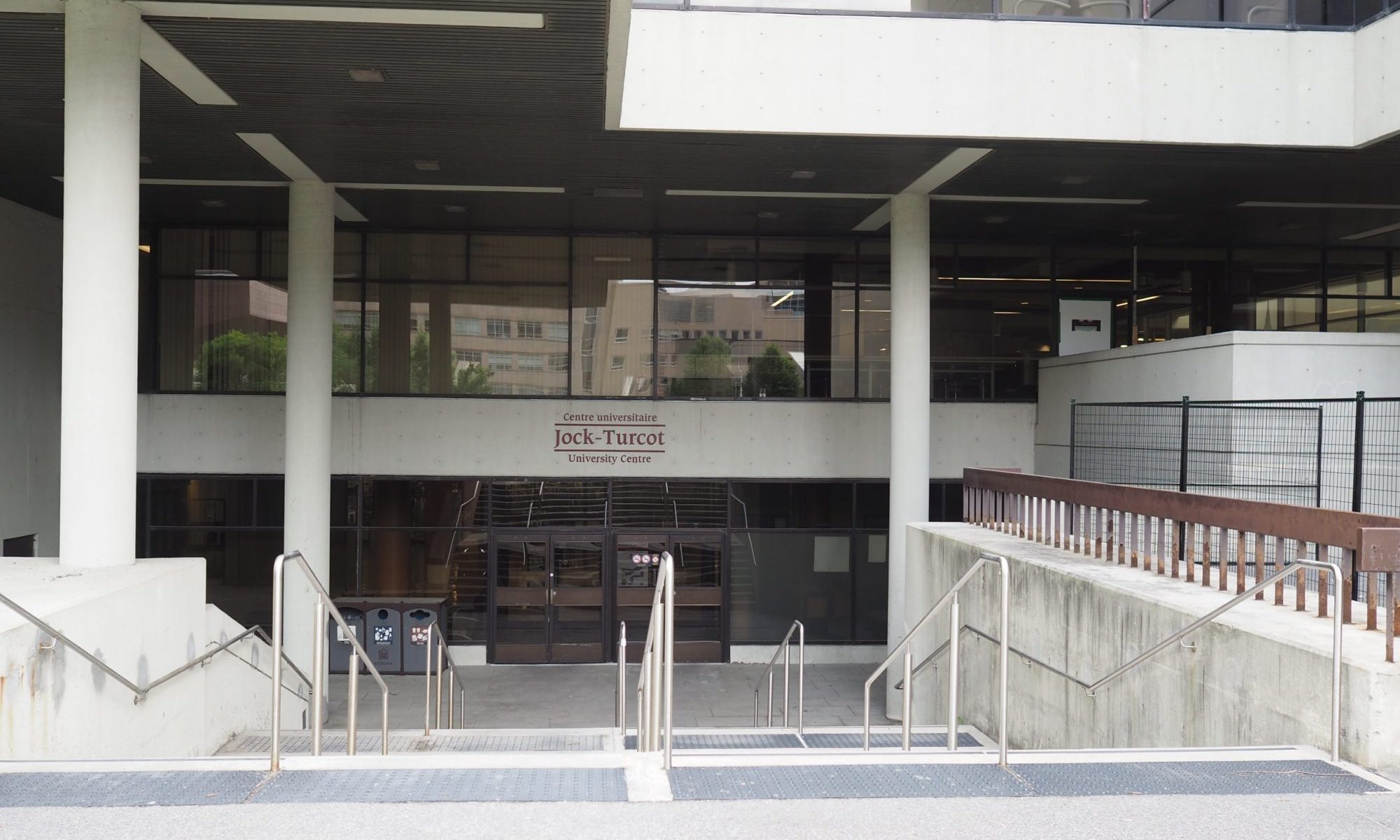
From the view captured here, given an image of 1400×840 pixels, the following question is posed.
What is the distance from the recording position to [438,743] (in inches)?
383

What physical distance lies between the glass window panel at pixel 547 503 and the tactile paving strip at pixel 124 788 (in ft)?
40.4

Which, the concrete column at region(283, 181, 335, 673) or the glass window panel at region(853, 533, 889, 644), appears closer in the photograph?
the concrete column at region(283, 181, 335, 673)

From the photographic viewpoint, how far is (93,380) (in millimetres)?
8617

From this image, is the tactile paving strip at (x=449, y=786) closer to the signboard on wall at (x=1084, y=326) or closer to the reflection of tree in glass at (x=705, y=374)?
the reflection of tree in glass at (x=705, y=374)

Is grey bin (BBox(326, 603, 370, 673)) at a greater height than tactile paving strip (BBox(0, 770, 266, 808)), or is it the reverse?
tactile paving strip (BBox(0, 770, 266, 808))

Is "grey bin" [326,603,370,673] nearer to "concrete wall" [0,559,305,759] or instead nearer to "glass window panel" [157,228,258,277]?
"glass window panel" [157,228,258,277]

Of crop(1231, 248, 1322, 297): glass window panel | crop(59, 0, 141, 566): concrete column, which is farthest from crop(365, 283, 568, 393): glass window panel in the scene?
crop(1231, 248, 1322, 297): glass window panel

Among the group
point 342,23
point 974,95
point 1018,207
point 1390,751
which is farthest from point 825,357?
point 1390,751

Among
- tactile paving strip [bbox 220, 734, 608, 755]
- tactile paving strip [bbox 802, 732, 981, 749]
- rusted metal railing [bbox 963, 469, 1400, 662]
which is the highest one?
rusted metal railing [bbox 963, 469, 1400, 662]

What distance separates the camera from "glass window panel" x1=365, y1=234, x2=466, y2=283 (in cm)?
1717

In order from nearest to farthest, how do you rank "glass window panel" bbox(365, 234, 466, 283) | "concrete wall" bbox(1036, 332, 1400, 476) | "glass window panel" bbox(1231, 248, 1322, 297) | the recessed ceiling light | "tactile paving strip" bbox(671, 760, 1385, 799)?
"tactile paving strip" bbox(671, 760, 1385, 799) < "concrete wall" bbox(1036, 332, 1400, 476) < the recessed ceiling light < "glass window panel" bbox(365, 234, 466, 283) < "glass window panel" bbox(1231, 248, 1322, 297)

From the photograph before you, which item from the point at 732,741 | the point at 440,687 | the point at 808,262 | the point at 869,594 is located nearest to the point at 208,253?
the point at 440,687

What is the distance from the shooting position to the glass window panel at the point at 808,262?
17547mm

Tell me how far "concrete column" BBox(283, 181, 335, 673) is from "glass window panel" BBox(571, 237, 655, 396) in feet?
12.5
